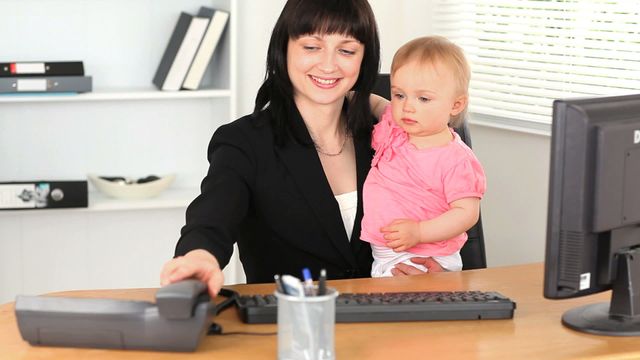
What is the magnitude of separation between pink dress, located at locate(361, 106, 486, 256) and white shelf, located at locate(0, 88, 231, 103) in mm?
1331

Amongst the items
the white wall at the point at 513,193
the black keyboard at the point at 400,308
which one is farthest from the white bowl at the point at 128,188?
the black keyboard at the point at 400,308

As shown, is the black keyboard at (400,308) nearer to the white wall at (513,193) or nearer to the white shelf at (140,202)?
the white wall at (513,193)

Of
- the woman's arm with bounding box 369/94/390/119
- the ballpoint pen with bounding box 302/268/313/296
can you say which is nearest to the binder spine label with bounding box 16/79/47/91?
the woman's arm with bounding box 369/94/390/119

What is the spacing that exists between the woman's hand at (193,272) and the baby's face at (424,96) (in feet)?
2.62

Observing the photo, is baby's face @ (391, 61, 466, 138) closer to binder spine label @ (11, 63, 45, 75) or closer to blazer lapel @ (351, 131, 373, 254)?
blazer lapel @ (351, 131, 373, 254)

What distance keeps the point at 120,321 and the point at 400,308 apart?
56cm

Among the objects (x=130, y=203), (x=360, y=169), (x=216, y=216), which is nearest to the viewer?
(x=216, y=216)

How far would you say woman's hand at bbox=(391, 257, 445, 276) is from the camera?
2.58 meters

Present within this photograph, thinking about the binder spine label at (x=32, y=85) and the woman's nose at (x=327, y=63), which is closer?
the woman's nose at (x=327, y=63)

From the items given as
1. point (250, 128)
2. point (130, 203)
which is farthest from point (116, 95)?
point (250, 128)

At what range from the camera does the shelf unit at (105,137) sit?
3865mm

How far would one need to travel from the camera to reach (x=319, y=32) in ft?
8.53

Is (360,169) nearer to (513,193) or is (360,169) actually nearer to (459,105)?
(459,105)

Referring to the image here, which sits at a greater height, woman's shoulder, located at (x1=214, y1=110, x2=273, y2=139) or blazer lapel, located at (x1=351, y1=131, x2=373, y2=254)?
woman's shoulder, located at (x1=214, y1=110, x2=273, y2=139)
